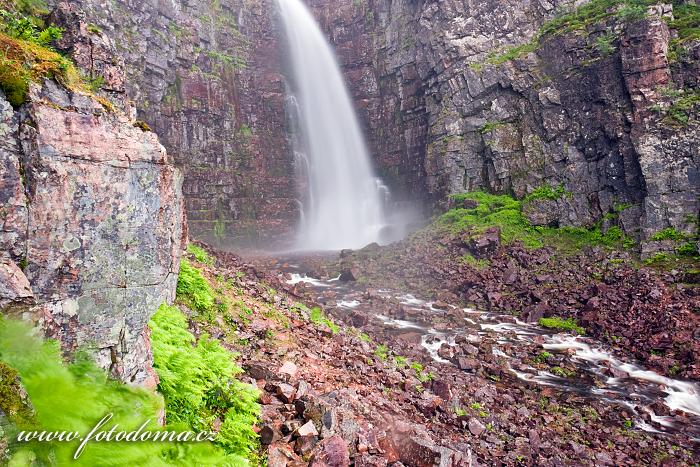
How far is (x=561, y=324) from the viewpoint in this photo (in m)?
16.0

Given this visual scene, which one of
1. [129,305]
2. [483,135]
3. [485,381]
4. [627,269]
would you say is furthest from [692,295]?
[129,305]

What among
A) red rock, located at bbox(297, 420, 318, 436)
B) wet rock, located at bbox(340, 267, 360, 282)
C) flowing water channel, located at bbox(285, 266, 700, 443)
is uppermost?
red rock, located at bbox(297, 420, 318, 436)

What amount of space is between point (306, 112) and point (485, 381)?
3230cm

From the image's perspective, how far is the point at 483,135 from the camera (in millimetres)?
27266

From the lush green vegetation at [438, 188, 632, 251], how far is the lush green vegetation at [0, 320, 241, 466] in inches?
865

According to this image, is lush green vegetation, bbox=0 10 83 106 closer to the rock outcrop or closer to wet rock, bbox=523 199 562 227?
the rock outcrop

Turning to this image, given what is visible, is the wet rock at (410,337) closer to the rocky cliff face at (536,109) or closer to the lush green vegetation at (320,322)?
the lush green vegetation at (320,322)

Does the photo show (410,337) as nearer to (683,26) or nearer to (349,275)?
(349,275)

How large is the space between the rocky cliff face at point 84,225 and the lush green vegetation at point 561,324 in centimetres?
1575

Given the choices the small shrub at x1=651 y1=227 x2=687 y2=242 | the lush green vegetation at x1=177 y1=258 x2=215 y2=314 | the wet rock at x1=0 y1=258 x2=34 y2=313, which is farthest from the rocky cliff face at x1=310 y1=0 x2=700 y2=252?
the wet rock at x1=0 y1=258 x2=34 y2=313

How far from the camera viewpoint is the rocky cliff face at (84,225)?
329 cm

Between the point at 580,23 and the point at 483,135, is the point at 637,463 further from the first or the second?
the point at 580,23

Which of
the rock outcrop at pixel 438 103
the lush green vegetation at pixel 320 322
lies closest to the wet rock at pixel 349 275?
the lush green vegetation at pixel 320 322

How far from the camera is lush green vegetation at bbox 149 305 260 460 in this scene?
400cm
